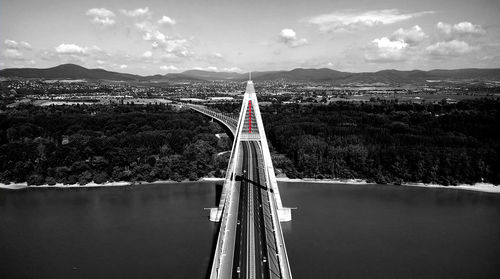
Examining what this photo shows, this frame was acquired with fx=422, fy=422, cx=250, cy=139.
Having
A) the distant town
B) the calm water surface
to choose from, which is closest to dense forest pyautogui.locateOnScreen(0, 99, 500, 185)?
the calm water surface

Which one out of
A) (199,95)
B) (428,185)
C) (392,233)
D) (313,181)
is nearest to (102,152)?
(313,181)

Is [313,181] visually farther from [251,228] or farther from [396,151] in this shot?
[251,228]

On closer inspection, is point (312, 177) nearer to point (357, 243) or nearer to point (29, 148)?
A: point (357, 243)

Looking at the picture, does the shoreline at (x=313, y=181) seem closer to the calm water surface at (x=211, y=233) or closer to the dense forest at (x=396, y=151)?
the dense forest at (x=396, y=151)

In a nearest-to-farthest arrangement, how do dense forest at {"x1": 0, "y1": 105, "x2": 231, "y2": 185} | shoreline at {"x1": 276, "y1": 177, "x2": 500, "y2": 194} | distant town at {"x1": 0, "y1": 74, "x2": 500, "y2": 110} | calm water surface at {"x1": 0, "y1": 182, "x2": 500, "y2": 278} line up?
calm water surface at {"x1": 0, "y1": 182, "x2": 500, "y2": 278}
shoreline at {"x1": 276, "y1": 177, "x2": 500, "y2": 194}
dense forest at {"x1": 0, "y1": 105, "x2": 231, "y2": 185}
distant town at {"x1": 0, "y1": 74, "x2": 500, "y2": 110}

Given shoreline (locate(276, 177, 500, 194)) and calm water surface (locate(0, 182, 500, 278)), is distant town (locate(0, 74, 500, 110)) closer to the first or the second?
shoreline (locate(276, 177, 500, 194))

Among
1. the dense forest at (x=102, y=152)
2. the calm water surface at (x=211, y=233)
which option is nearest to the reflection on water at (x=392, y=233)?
the calm water surface at (x=211, y=233)
